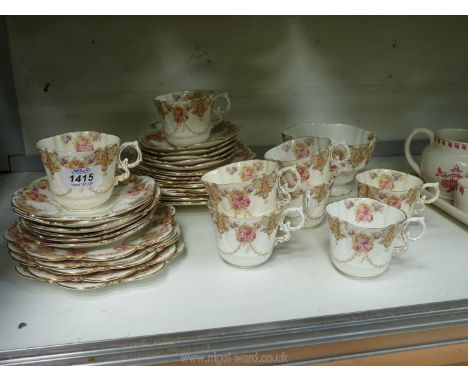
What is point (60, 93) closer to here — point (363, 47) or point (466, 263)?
point (363, 47)

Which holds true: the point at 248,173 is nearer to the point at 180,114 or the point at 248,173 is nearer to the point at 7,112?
the point at 180,114

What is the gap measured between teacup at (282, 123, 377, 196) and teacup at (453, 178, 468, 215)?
0.16 meters

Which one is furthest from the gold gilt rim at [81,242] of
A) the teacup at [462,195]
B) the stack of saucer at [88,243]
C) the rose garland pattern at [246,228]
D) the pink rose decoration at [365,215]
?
the teacup at [462,195]

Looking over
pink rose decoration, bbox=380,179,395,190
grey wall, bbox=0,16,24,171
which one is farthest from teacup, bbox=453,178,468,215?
grey wall, bbox=0,16,24,171

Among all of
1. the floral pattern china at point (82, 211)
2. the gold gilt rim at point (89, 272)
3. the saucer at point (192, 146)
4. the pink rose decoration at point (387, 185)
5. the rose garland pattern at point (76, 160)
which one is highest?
the rose garland pattern at point (76, 160)

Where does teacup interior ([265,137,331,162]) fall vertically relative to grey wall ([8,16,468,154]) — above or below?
below

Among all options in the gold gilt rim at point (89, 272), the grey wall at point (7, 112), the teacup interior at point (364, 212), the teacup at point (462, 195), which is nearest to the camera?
the gold gilt rim at point (89, 272)

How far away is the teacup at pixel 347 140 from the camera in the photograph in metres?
0.88

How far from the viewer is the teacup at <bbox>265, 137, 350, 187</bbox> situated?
0.79 m

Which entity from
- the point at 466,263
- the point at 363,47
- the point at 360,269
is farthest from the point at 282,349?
the point at 363,47

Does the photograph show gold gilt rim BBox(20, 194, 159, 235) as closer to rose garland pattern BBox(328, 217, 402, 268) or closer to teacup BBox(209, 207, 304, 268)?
teacup BBox(209, 207, 304, 268)

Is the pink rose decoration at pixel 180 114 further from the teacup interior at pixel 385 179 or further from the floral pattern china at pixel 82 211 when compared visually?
the teacup interior at pixel 385 179

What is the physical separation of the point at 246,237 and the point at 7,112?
0.62 m

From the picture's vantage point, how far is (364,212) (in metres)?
0.75
